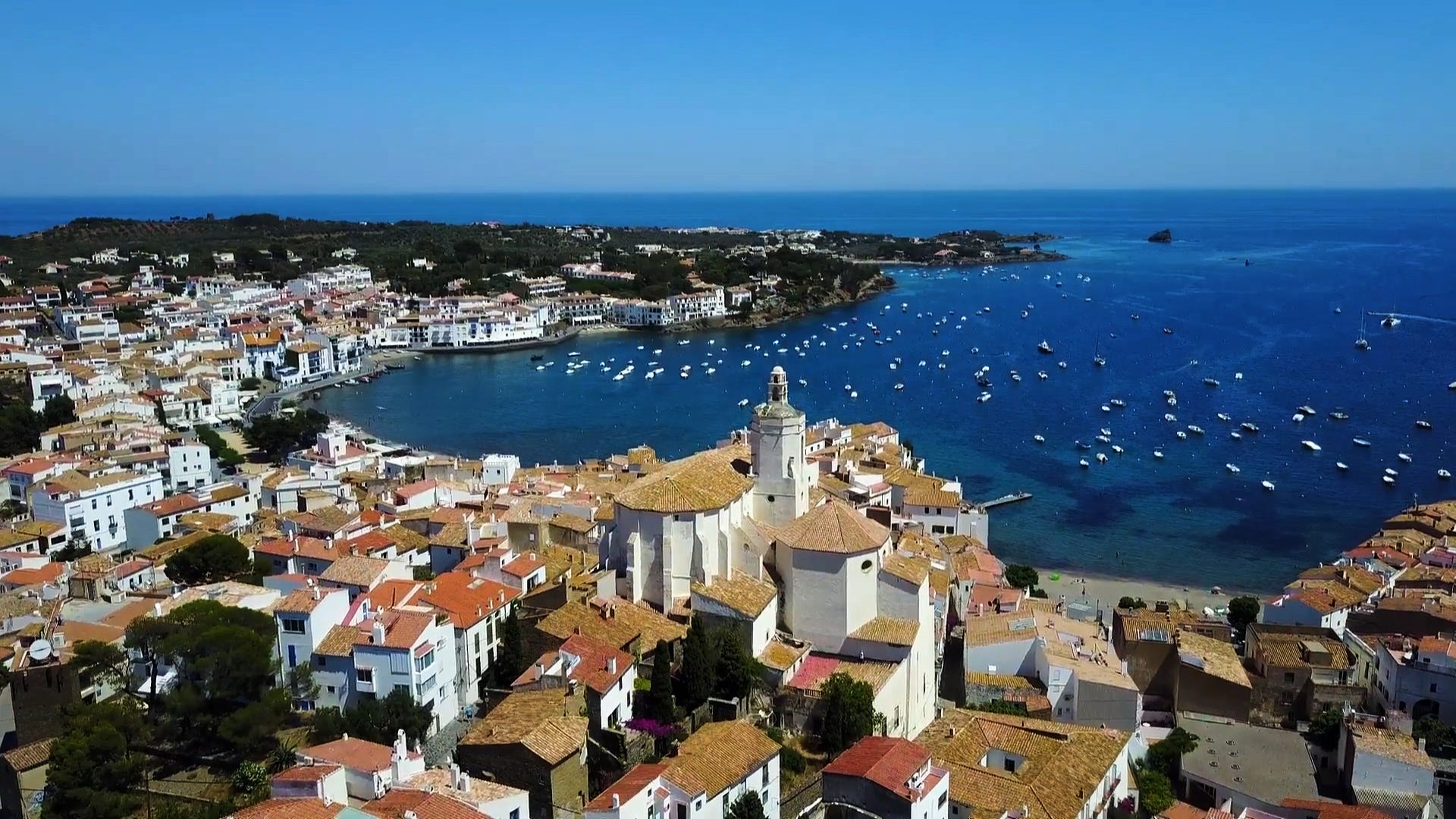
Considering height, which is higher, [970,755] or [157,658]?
[157,658]

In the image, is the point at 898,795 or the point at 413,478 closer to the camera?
the point at 898,795

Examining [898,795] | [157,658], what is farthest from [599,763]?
[157,658]

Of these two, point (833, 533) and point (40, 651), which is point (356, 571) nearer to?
point (40, 651)

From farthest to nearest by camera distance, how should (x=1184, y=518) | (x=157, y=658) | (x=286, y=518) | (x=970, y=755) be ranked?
(x=1184, y=518)
(x=286, y=518)
(x=157, y=658)
(x=970, y=755)

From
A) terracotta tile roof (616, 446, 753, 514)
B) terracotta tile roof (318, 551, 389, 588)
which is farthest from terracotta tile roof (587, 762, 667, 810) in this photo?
terracotta tile roof (318, 551, 389, 588)

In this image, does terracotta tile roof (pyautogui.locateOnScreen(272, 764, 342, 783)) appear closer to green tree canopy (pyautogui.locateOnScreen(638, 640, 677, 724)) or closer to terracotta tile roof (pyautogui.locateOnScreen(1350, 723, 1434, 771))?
green tree canopy (pyautogui.locateOnScreen(638, 640, 677, 724))

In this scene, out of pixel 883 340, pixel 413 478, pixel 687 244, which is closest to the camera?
pixel 413 478

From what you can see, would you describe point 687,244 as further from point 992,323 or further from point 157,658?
point 157,658

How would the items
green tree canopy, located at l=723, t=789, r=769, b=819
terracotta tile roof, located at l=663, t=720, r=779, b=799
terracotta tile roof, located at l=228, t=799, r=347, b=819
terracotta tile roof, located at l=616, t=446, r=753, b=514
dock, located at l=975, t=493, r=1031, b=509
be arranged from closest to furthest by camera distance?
terracotta tile roof, located at l=228, t=799, r=347, b=819
terracotta tile roof, located at l=663, t=720, r=779, b=799
green tree canopy, located at l=723, t=789, r=769, b=819
terracotta tile roof, located at l=616, t=446, r=753, b=514
dock, located at l=975, t=493, r=1031, b=509
